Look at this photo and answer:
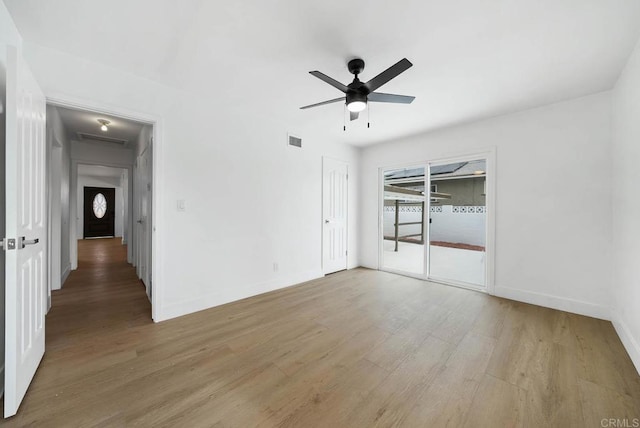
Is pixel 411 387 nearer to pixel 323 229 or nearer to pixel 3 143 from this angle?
pixel 323 229

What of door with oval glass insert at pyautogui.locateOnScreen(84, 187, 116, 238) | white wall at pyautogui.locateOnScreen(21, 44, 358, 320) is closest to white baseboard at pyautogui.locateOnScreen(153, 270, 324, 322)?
white wall at pyautogui.locateOnScreen(21, 44, 358, 320)

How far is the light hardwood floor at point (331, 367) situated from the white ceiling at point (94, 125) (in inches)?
97.5

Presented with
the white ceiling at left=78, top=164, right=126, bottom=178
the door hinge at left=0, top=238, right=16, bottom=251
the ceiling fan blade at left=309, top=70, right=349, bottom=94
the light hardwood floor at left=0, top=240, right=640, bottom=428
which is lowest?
the light hardwood floor at left=0, top=240, right=640, bottom=428

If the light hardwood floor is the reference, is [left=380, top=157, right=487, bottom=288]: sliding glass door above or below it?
above

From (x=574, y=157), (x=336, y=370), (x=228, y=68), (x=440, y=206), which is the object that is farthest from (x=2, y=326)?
(x=574, y=157)

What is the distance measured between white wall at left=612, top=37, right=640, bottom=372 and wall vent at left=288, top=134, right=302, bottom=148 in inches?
137

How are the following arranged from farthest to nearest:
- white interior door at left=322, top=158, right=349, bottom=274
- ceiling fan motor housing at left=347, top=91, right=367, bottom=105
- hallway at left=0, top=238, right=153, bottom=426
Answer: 1. white interior door at left=322, top=158, right=349, bottom=274
2. ceiling fan motor housing at left=347, top=91, right=367, bottom=105
3. hallway at left=0, top=238, right=153, bottom=426

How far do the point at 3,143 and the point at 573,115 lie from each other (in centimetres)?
534

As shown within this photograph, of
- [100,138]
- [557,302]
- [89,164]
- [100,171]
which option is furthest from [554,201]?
[100,171]

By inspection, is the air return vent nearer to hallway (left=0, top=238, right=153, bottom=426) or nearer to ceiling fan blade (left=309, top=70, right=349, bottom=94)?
hallway (left=0, top=238, right=153, bottom=426)

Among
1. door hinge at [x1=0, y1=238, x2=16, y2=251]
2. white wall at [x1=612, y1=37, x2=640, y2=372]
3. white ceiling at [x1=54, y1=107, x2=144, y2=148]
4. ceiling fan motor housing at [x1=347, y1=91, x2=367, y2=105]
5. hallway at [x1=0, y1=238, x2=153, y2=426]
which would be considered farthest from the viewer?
white ceiling at [x1=54, y1=107, x2=144, y2=148]

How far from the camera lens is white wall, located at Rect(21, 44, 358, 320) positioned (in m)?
2.38

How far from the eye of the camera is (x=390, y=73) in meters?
1.85

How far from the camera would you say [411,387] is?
1.67 m
